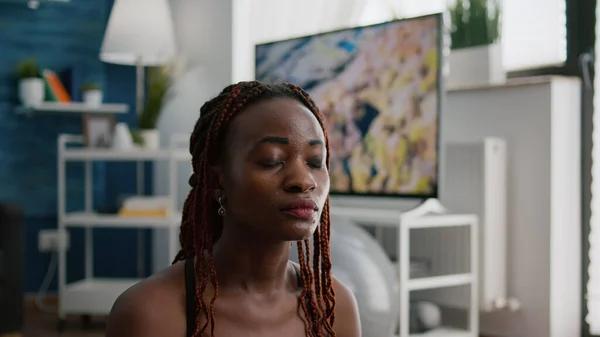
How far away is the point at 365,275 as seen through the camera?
194cm

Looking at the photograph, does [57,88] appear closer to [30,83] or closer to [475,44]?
[30,83]

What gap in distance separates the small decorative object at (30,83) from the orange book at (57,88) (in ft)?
0.14

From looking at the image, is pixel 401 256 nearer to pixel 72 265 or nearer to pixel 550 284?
pixel 550 284

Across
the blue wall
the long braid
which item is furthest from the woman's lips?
the blue wall

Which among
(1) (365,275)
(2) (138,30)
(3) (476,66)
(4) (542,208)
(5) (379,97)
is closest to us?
(1) (365,275)

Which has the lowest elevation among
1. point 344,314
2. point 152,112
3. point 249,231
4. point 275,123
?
point 344,314

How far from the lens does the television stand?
269 cm

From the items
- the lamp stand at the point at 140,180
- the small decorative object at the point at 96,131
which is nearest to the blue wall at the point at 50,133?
the lamp stand at the point at 140,180

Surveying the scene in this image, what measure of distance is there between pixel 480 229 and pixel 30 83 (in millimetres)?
2326

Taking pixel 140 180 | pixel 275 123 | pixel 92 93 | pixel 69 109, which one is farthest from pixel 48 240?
pixel 275 123

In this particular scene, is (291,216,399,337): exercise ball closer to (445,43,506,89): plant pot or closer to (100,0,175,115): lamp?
(445,43,506,89): plant pot

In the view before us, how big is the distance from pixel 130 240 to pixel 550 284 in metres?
2.36

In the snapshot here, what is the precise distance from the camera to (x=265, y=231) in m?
0.75

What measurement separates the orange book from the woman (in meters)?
3.33
